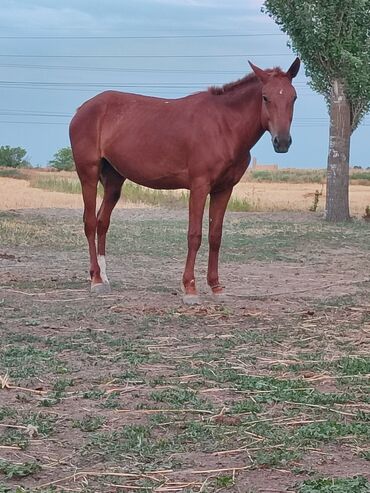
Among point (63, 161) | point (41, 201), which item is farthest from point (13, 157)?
point (41, 201)

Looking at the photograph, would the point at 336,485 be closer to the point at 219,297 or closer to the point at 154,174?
the point at 219,297

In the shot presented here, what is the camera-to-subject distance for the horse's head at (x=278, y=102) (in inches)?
319

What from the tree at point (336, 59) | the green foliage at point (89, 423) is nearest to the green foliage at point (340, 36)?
the tree at point (336, 59)

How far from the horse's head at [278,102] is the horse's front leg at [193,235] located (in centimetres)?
91

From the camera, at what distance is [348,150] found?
22.4 m

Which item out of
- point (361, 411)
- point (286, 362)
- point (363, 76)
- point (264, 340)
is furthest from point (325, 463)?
point (363, 76)

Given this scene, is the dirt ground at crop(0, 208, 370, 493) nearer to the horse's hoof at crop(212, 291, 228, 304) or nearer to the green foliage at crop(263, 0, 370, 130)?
the horse's hoof at crop(212, 291, 228, 304)

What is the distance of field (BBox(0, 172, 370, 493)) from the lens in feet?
Answer: 12.4

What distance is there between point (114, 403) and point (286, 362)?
154cm

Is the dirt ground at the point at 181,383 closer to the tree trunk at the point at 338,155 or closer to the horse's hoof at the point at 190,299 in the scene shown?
the horse's hoof at the point at 190,299

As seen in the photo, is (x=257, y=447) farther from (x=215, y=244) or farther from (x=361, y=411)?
(x=215, y=244)

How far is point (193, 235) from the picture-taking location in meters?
8.75

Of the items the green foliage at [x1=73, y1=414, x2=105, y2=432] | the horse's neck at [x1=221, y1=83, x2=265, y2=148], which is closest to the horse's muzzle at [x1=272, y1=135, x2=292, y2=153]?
the horse's neck at [x1=221, y1=83, x2=265, y2=148]

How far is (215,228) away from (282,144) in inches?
58.7
